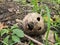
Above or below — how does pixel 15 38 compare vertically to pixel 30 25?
below

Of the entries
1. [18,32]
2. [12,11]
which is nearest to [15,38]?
[18,32]

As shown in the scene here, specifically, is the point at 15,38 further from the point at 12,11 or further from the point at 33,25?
the point at 12,11

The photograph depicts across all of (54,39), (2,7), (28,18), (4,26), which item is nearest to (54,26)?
(54,39)

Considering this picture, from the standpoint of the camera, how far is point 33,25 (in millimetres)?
2340

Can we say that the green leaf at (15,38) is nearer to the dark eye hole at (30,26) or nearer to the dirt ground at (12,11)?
the dark eye hole at (30,26)

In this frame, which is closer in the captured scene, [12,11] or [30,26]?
[30,26]

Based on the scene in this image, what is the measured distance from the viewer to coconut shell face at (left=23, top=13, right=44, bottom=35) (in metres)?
2.35

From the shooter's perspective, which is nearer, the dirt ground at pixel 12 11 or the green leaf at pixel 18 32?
the green leaf at pixel 18 32

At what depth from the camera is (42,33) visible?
2.48 m

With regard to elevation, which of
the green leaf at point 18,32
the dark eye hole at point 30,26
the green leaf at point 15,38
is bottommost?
the green leaf at point 15,38

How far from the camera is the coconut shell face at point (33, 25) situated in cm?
235

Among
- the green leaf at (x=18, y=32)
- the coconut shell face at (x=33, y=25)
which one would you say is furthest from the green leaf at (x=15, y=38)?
the coconut shell face at (x=33, y=25)

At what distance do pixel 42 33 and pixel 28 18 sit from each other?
0.26 meters

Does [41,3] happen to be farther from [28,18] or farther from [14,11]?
[28,18]
